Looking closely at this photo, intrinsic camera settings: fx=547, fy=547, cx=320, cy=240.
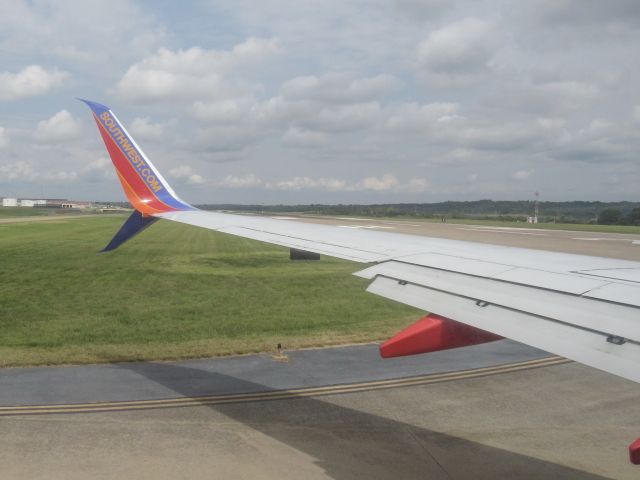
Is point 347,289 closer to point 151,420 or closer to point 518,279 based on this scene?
point 151,420

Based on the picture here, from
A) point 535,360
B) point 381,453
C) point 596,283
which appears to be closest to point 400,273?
point 596,283

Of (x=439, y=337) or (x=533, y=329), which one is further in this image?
(x=439, y=337)

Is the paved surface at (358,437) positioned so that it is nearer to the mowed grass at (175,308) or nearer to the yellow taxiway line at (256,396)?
the yellow taxiway line at (256,396)

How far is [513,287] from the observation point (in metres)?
4.16

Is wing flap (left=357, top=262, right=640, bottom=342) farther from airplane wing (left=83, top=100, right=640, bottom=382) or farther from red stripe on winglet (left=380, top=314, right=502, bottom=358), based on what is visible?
red stripe on winglet (left=380, top=314, right=502, bottom=358)

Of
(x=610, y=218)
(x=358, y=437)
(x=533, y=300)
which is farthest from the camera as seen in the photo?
(x=610, y=218)

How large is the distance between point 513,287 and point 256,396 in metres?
5.21

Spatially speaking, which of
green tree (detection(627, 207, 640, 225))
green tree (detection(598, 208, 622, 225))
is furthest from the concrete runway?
green tree (detection(598, 208, 622, 225))

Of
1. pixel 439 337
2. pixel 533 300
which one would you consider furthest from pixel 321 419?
pixel 533 300

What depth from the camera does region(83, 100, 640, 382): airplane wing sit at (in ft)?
10.3

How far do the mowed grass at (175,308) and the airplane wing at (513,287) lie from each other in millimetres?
4582

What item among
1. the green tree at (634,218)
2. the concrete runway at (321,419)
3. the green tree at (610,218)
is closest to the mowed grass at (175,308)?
the concrete runway at (321,419)

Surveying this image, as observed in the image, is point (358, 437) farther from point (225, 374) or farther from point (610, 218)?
point (610, 218)

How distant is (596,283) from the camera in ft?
13.2
